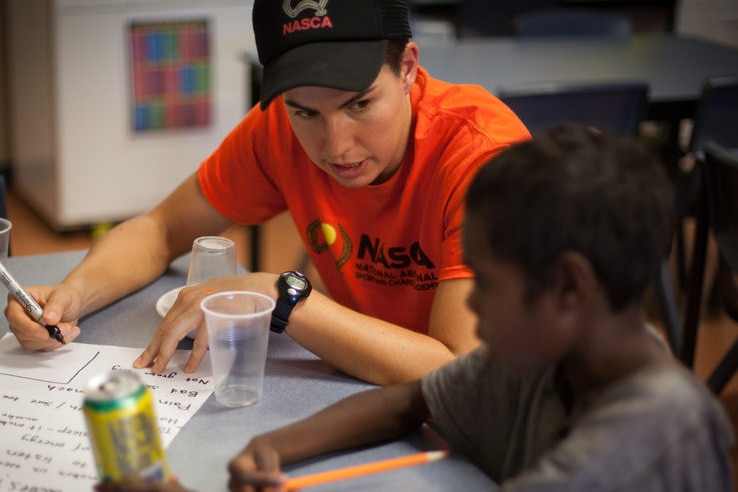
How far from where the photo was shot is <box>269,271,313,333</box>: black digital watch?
1344 mm

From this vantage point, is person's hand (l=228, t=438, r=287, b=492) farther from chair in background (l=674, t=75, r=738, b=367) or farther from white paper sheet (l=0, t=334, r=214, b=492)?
chair in background (l=674, t=75, r=738, b=367)

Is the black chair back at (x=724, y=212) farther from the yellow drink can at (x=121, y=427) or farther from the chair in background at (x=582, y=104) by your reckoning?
the yellow drink can at (x=121, y=427)

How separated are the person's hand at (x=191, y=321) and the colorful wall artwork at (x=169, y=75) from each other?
8.47 feet

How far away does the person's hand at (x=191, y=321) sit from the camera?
4.30ft

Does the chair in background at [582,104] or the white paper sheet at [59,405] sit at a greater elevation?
the chair in background at [582,104]

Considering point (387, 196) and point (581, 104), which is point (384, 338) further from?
point (581, 104)

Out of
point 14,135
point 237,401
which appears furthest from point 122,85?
point 237,401

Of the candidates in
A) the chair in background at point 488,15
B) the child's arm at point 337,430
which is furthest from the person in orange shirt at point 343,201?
the chair in background at point 488,15

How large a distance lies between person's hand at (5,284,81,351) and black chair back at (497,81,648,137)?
4.97ft

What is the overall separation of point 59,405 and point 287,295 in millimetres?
343

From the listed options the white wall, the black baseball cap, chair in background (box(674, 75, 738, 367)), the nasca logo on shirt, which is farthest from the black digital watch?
the white wall

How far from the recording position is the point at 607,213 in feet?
2.68

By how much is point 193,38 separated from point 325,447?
304 centimetres

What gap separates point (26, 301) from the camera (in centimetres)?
138
